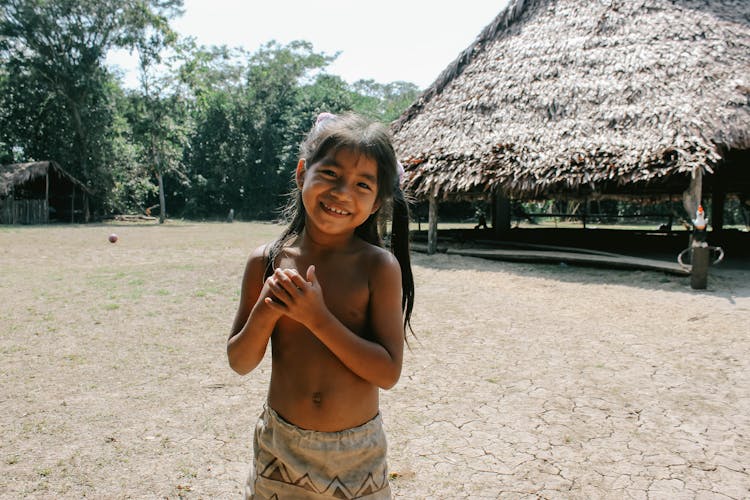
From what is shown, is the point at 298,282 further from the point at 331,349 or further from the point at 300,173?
the point at 300,173

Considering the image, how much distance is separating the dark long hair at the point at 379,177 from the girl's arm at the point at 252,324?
4 centimetres

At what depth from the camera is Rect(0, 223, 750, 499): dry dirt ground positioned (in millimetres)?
2572

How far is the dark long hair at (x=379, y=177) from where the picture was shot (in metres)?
1.50

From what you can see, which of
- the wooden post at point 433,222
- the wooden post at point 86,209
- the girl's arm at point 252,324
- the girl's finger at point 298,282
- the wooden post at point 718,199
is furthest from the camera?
the wooden post at point 86,209

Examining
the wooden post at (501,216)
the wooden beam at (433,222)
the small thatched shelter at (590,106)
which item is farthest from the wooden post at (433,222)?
the wooden post at (501,216)

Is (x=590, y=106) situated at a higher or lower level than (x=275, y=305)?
higher

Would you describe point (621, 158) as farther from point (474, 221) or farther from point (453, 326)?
point (474, 221)

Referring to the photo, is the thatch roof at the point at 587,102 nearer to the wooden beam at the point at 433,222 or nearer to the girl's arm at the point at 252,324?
the wooden beam at the point at 433,222

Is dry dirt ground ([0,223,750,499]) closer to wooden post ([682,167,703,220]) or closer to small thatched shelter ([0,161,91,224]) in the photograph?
wooden post ([682,167,703,220])

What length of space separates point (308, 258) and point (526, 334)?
413 cm

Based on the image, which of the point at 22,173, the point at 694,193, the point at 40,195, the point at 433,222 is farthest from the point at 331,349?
the point at 40,195

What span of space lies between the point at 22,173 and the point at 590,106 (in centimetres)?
2417

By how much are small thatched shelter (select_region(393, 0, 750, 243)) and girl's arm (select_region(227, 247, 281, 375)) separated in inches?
312

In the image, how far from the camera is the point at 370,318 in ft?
4.92
